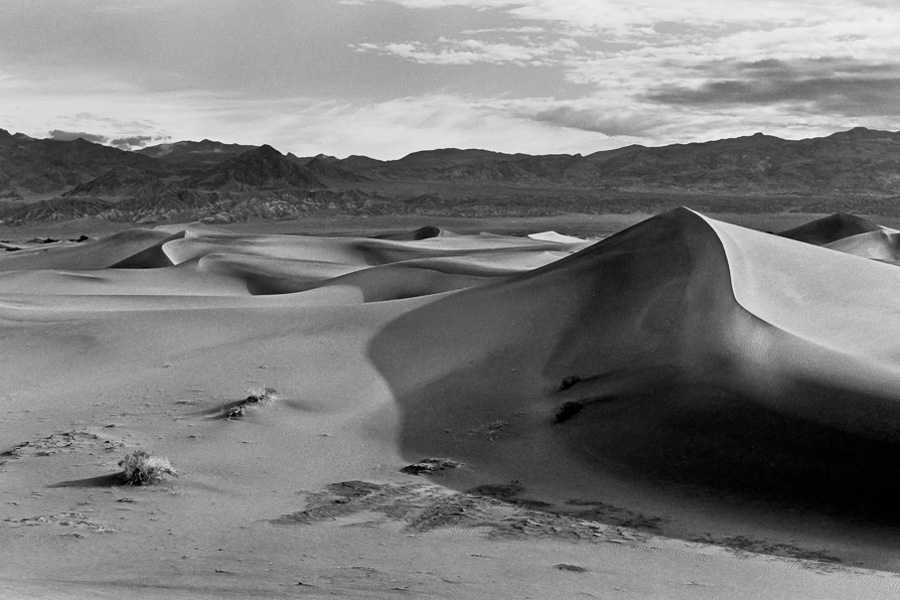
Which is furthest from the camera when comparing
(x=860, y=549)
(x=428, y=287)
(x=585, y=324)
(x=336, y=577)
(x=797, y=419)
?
(x=428, y=287)

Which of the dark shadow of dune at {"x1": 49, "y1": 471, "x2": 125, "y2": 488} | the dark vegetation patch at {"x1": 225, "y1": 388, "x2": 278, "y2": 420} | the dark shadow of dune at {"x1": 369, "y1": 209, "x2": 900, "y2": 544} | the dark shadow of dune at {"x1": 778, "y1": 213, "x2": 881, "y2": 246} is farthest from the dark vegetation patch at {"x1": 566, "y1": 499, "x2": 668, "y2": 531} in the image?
the dark shadow of dune at {"x1": 778, "y1": 213, "x2": 881, "y2": 246}

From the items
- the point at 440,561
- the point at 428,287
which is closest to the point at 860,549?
the point at 440,561

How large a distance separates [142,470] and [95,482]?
2.07 ft

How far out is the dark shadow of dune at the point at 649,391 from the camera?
525 inches

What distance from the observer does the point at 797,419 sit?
14.1 m

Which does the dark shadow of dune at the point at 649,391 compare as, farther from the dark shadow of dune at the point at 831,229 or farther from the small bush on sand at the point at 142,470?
the dark shadow of dune at the point at 831,229

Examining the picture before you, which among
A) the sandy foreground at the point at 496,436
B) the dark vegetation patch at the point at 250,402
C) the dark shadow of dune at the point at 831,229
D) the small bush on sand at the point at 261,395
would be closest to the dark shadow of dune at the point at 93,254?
the dark shadow of dune at the point at 831,229

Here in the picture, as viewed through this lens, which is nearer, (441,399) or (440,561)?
(440,561)

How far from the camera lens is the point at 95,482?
518 inches

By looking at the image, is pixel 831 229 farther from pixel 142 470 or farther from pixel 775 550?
pixel 142 470

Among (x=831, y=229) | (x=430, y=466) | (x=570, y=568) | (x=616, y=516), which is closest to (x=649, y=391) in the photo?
(x=430, y=466)

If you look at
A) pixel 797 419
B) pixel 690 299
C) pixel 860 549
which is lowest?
pixel 860 549

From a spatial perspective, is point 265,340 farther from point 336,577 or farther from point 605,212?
point 605,212

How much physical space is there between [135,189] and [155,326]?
548 ft
